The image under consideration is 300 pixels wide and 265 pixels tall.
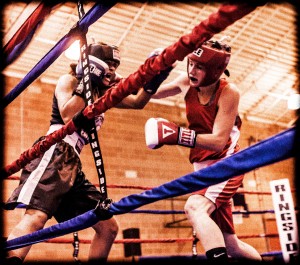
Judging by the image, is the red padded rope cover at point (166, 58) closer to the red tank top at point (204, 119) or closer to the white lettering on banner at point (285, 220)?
the red tank top at point (204, 119)

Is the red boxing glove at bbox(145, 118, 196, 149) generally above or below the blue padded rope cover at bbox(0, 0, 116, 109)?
below

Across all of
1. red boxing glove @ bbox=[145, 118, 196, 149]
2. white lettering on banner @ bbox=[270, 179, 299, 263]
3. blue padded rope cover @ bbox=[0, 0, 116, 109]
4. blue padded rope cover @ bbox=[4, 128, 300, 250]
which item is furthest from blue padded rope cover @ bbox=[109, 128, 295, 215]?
white lettering on banner @ bbox=[270, 179, 299, 263]

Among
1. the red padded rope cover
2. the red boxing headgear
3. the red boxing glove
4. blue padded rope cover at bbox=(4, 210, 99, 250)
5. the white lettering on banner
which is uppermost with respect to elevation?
the red padded rope cover

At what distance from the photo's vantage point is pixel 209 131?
1.80 meters

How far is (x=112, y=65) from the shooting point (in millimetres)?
1895

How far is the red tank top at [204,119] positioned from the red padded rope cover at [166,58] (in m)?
0.55

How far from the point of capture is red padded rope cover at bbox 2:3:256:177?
0.96 metres

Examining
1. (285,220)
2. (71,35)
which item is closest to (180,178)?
(71,35)

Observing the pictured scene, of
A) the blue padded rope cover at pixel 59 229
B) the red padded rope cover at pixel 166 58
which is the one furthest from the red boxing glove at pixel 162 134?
the blue padded rope cover at pixel 59 229

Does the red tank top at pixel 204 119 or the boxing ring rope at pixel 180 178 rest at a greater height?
the boxing ring rope at pixel 180 178

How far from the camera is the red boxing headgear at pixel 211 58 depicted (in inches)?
65.4

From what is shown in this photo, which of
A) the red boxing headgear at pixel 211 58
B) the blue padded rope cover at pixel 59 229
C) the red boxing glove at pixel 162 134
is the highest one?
the red boxing headgear at pixel 211 58

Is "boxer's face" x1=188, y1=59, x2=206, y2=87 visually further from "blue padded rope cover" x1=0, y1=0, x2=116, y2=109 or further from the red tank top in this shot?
"blue padded rope cover" x1=0, y1=0, x2=116, y2=109

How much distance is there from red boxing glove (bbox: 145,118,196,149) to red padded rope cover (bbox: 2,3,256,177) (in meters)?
0.15
